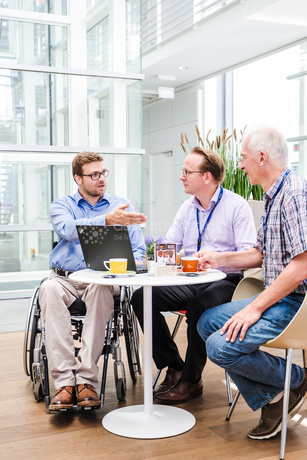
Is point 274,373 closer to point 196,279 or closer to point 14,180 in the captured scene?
point 196,279

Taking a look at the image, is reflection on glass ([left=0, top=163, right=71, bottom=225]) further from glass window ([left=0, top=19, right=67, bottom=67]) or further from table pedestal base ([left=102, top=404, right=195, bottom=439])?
table pedestal base ([left=102, top=404, right=195, bottom=439])

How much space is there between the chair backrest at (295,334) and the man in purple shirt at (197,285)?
61 centimetres

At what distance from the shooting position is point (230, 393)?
2.76m

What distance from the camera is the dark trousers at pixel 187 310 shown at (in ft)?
8.81

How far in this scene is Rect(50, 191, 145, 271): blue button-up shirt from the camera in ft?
9.48

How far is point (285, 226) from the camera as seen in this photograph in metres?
2.19

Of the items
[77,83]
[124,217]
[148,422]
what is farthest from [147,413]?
[77,83]

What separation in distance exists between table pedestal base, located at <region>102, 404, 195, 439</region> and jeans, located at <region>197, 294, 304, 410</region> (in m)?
0.34

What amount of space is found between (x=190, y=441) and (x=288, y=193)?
1.07 meters

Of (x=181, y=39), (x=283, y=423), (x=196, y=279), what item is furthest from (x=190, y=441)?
(x=181, y=39)

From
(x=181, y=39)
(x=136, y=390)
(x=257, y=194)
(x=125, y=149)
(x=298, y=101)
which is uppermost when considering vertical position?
(x=181, y=39)

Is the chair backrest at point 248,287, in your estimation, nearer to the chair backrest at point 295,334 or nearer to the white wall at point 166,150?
the chair backrest at point 295,334

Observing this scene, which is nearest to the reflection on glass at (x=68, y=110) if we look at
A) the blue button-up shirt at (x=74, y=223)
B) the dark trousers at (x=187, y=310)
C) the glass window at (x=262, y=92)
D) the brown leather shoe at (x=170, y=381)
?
the glass window at (x=262, y=92)

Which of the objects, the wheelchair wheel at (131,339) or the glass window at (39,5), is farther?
the glass window at (39,5)
